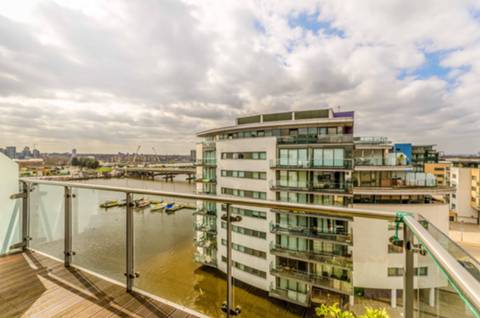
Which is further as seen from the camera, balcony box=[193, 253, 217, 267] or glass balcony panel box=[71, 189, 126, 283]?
glass balcony panel box=[71, 189, 126, 283]

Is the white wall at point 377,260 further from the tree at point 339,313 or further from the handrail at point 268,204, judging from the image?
the tree at point 339,313

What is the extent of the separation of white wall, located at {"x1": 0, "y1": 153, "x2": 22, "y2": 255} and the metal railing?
0.24 ft

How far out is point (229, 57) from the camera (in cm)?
923

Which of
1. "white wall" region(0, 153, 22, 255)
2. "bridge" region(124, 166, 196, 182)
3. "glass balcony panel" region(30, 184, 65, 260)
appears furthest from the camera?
"bridge" region(124, 166, 196, 182)

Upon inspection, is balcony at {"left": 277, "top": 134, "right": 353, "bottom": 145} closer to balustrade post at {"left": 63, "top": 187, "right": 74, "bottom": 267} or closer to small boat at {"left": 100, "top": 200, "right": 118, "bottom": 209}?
small boat at {"left": 100, "top": 200, "right": 118, "bottom": 209}

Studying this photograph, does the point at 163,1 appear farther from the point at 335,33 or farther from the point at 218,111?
the point at 218,111

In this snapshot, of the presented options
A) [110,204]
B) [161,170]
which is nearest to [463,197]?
[161,170]

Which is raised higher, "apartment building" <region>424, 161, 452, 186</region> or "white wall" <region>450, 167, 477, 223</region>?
"apartment building" <region>424, 161, 452, 186</region>

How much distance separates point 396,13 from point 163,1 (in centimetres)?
678

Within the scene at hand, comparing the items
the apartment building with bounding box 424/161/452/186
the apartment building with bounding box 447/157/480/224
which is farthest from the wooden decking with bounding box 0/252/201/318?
the apartment building with bounding box 424/161/452/186

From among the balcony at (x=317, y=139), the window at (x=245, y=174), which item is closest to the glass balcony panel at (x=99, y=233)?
the window at (x=245, y=174)

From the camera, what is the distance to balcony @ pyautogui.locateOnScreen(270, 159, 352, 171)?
1082cm

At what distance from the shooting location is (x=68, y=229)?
8.11ft

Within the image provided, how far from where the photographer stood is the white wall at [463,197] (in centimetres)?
2189
